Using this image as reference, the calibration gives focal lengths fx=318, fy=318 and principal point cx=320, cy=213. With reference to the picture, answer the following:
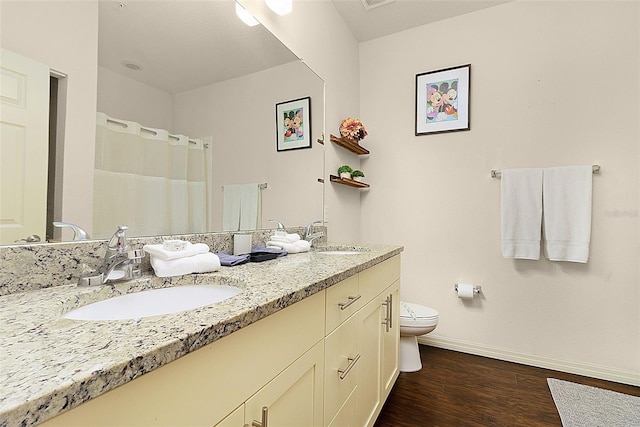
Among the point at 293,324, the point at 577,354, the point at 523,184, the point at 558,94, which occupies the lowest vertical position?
the point at 577,354

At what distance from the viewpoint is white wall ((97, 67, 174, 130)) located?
940 millimetres

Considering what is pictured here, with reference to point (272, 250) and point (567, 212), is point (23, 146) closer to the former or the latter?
point (272, 250)

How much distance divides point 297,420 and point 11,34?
3.75 ft

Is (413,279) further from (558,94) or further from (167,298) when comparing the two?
(167,298)

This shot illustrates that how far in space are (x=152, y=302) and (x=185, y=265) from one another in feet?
0.45

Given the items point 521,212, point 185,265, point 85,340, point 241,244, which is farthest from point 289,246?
point 521,212

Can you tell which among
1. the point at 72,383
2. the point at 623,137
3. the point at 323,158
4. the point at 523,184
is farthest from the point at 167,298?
the point at 623,137

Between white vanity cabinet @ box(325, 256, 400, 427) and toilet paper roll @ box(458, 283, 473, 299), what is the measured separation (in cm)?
80

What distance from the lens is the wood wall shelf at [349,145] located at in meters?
2.28

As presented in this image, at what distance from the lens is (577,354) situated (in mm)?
2072

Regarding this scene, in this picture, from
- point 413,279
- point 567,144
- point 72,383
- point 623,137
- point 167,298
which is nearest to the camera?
point 72,383

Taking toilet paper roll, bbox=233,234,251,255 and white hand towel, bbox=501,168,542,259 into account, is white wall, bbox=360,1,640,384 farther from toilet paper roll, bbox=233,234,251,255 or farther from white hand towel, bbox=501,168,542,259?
toilet paper roll, bbox=233,234,251,255

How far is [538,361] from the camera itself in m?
2.16

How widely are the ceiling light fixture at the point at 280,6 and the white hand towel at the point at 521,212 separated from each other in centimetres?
176
